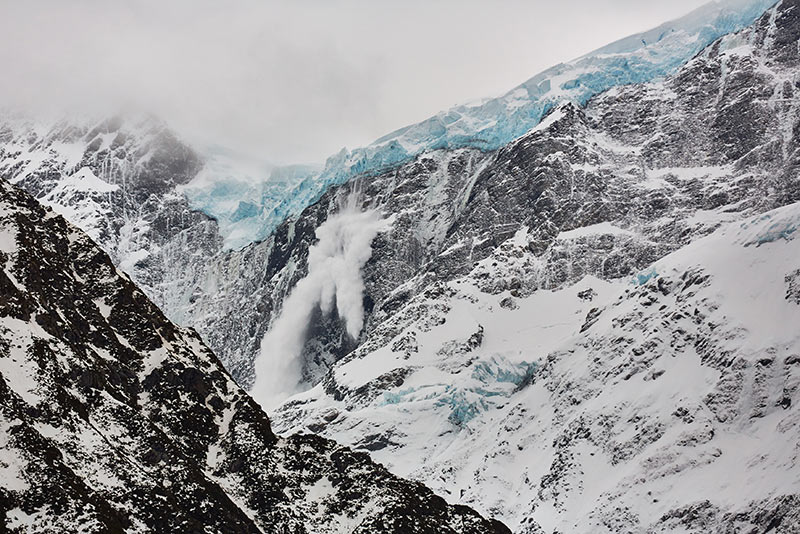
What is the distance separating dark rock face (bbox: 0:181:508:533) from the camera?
134000 millimetres

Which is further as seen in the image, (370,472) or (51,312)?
(370,472)

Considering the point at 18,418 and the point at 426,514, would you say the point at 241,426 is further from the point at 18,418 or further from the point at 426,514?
the point at 18,418

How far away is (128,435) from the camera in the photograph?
503ft

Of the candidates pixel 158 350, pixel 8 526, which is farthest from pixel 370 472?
pixel 8 526

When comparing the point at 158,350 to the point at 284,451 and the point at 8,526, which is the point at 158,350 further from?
the point at 8,526

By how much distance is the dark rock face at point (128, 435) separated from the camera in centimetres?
13400

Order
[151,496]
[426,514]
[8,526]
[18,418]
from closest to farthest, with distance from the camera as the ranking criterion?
1. [8,526]
2. [18,418]
3. [151,496]
4. [426,514]

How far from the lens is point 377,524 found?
166 meters

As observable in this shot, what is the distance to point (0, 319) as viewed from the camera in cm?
14750

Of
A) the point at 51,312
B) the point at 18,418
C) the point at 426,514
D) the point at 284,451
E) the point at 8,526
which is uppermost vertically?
the point at 51,312

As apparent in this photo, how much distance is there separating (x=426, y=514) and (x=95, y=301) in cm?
6900

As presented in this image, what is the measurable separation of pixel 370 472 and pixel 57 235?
70749 millimetres

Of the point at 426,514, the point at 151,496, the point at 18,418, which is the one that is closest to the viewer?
the point at 18,418

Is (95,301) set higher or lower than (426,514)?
higher
